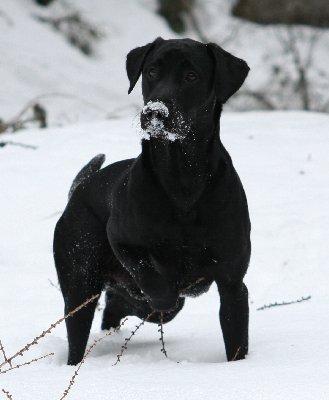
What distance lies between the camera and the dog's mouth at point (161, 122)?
351cm

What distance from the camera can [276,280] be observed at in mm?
6328

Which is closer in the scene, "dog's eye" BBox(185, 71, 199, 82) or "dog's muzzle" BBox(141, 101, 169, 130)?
"dog's muzzle" BBox(141, 101, 169, 130)

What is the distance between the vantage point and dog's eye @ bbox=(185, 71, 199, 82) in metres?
3.78

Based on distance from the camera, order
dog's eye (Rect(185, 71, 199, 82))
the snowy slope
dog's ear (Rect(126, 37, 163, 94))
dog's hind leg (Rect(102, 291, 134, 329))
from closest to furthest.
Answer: dog's eye (Rect(185, 71, 199, 82)), dog's ear (Rect(126, 37, 163, 94)), dog's hind leg (Rect(102, 291, 134, 329)), the snowy slope

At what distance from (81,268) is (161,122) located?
1.29 metres

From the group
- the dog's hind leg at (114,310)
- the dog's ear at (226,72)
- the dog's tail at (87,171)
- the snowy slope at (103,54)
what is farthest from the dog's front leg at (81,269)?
the snowy slope at (103,54)

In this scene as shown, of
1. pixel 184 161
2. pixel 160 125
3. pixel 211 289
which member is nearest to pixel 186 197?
pixel 184 161

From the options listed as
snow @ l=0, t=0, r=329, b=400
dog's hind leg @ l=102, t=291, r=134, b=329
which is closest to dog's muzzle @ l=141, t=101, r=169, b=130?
snow @ l=0, t=0, r=329, b=400

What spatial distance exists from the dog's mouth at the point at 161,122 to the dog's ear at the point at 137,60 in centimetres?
49

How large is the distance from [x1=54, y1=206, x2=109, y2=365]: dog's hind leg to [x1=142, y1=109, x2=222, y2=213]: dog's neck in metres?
0.78

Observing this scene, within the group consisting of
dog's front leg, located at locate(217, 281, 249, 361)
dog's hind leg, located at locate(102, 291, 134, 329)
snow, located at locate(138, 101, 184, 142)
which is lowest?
dog's hind leg, located at locate(102, 291, 134, 329)

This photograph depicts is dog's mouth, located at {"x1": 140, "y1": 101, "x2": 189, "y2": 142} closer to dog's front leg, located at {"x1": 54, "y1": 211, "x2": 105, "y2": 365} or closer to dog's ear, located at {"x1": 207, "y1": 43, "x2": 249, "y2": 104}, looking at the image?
dog's ear, located at {"x1": 207, "y1": 43, "x2": 249, "y2": 104}

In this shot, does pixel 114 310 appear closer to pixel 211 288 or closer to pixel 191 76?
pixel 211 288

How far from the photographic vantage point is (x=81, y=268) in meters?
4.57
